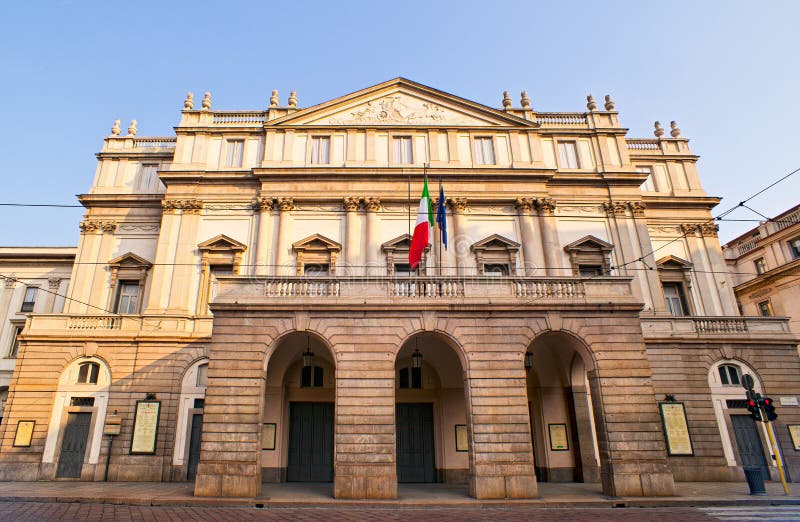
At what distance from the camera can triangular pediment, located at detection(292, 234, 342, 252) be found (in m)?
22.7

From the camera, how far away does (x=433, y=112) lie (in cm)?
2627

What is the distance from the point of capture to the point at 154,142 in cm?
2672

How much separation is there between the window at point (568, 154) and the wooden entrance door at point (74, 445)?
82.2 feet

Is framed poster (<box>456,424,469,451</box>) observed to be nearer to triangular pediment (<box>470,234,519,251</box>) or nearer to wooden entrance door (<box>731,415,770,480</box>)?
triangular pediment (<box>470,234,519,251</box>)

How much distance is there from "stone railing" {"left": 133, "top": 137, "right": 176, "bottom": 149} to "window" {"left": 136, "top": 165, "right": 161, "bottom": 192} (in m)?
1.42

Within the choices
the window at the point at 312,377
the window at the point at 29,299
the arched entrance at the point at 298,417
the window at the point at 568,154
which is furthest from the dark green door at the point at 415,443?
the window at the point at 29,299

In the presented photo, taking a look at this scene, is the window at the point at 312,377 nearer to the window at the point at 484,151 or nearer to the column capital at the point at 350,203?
the column capital at the point at 350,203

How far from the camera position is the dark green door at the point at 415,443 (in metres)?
19.1

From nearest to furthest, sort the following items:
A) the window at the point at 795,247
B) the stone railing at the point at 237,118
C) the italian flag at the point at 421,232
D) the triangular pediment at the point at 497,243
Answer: the italian flag at the point at 421,232, the triangular pediment at the point at 497,243, the stone railing at the point at 237,118, the window at the point at 795,247

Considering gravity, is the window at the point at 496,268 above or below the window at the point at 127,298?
above

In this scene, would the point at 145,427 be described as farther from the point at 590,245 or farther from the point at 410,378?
the point at 590,245

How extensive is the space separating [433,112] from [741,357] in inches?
727

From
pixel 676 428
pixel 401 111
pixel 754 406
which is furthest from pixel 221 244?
pixel 754 406

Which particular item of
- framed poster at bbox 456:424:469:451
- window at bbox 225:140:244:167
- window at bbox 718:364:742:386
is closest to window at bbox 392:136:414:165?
window at bbox 225:140:244:167
